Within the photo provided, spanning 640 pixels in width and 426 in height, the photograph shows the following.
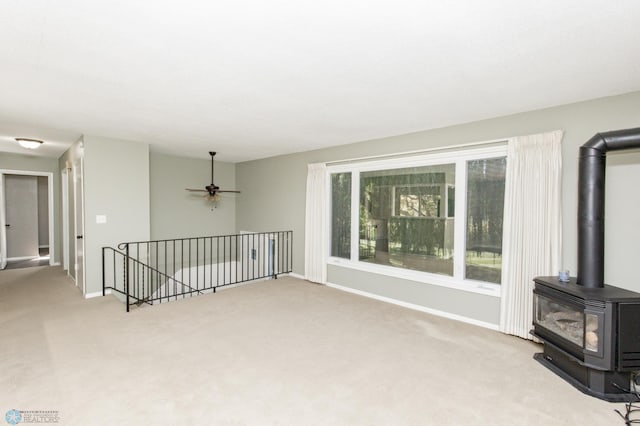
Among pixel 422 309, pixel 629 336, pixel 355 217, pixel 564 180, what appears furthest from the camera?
pixel 355 217

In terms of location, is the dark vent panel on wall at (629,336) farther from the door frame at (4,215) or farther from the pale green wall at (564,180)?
the door frame at (4,215)

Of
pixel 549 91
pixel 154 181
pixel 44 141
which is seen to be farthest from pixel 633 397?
pixel 44 141

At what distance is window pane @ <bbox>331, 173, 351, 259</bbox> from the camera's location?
543cm

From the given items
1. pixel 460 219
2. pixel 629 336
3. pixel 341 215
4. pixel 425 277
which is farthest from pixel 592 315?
pixel 341 215

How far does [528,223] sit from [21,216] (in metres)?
10.8

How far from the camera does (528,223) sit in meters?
3.33

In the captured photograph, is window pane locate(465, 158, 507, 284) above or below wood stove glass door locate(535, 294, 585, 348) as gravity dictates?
above

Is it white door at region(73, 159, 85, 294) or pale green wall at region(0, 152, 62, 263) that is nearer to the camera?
white door at region(73, 159, 85, 294)

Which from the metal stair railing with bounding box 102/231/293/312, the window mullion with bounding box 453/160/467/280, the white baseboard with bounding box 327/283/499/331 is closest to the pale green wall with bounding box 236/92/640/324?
the white baseboard with bounding box 327/283/499/331

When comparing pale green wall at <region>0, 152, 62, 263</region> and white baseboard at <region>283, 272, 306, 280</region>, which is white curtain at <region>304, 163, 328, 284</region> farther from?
pale green wall at <region>0, 152, 62, 263</region>

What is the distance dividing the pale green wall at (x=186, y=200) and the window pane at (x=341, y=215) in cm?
300

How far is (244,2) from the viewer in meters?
1.59

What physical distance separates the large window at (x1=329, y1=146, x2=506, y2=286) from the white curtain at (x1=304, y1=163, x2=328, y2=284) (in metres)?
0.22

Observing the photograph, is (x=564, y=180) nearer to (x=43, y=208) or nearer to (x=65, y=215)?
(x=65, y=215)
